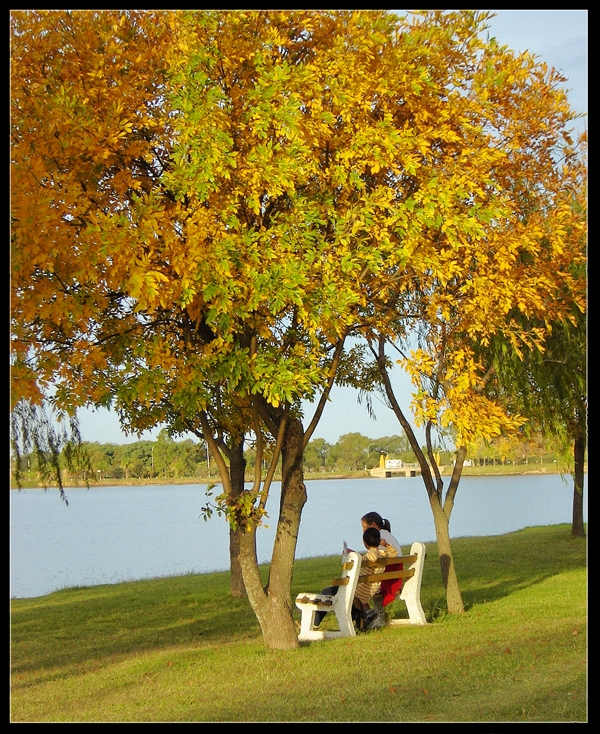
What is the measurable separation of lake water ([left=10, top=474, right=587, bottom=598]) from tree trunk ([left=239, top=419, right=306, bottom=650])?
372 inches

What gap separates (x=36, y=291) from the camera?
726cm

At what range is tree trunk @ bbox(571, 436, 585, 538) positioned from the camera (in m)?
16.8

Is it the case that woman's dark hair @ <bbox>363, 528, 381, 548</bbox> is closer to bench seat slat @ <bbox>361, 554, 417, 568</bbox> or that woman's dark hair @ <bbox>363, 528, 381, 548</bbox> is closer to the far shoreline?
bench seat slat @ <bbox>361, 554, 417, 568</bbox>

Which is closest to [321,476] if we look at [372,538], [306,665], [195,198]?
[372,538]

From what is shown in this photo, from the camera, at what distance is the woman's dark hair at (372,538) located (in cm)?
923

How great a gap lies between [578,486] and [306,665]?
10.2 meters

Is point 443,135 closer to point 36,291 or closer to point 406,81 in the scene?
point 406,81

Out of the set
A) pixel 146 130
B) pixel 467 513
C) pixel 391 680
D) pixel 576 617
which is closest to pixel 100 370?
pixel 146 130

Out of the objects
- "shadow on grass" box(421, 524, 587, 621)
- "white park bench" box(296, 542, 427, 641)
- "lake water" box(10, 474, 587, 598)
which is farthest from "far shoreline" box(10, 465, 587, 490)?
"white park bench" box(296, 542, 427, 641)

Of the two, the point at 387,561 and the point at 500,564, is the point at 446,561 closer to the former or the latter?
the point at 387,561

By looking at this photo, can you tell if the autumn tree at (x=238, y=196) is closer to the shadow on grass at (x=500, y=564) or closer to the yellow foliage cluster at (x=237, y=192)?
the yellow foliage cluster at (x=237, y=192)

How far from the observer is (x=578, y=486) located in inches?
659

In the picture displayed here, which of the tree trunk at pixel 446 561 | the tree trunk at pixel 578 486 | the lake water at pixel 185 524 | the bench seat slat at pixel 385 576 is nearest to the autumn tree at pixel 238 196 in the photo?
the bench seat slat at pixel 385 576

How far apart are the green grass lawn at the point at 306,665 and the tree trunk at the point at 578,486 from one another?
4270 millimetres
